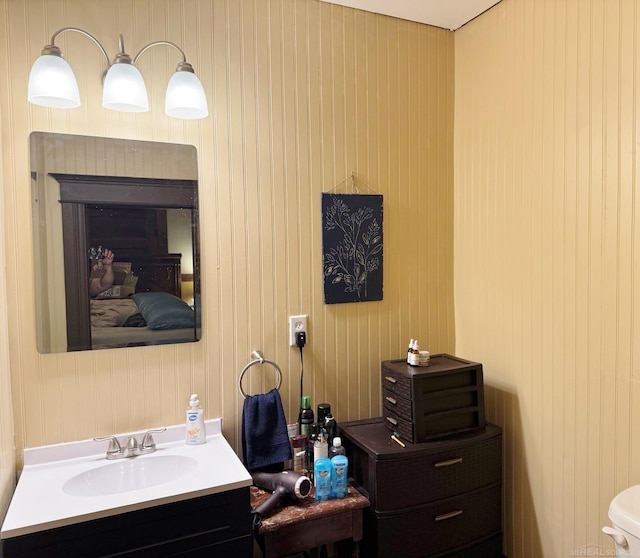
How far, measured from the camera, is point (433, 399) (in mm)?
1858

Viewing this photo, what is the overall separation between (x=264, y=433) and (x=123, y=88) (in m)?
1.28

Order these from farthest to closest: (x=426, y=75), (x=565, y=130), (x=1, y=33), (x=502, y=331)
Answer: (x=426, y=75), (x=502, y=331), (x=565, y=130), (x=1, y=33)

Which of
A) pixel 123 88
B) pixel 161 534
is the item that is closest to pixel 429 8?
pixel 123 88

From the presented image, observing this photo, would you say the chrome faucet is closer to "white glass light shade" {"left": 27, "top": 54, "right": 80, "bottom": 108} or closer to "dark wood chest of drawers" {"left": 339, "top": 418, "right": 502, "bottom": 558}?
"dark wood chest of drawers" {"left": 339, "top": 418, "right": 502, "bottom": 558}

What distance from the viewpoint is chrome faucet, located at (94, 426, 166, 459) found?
5.49 feet

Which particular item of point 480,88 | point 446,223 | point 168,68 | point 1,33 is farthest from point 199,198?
point 480,88

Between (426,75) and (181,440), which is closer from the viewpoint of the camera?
(181,440)

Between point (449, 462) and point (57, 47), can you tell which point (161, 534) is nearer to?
point (449, 462)

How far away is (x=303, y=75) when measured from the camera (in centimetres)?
201

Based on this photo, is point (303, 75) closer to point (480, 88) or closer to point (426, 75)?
point (426, 75)

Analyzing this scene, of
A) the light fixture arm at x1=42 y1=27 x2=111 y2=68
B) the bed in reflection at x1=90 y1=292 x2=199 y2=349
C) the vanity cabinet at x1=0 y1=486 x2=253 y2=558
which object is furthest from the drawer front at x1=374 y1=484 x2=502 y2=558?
the light fixture arm at x1=42 y1=27 x2=111 y2=68

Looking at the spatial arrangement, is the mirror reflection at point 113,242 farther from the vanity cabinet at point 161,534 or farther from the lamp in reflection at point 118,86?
the vanity cabinet at point 161,534

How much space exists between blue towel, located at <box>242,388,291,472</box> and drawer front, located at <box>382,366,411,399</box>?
1.43 feet

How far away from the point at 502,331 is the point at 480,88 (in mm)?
1051
